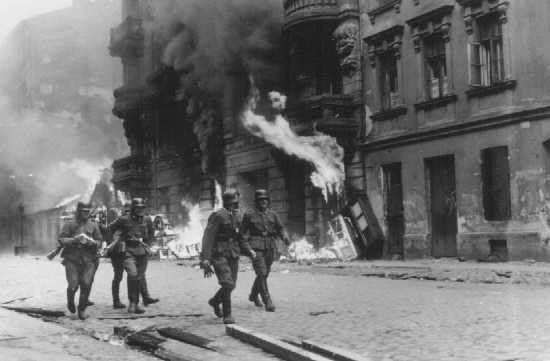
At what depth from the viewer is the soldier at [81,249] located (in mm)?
11141

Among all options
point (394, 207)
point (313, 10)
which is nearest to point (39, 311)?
point (394, 207)

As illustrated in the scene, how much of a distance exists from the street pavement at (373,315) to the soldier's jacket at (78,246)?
0.83 m

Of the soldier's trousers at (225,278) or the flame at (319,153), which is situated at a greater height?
the flame at (319,153)

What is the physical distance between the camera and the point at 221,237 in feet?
33.3

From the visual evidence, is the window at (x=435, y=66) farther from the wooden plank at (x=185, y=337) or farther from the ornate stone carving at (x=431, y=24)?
the wooden plank at (x=185, y=337)

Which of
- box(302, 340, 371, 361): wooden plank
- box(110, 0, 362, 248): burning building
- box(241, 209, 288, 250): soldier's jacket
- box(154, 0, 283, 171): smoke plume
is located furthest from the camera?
box(154, 0, 283, 171): smoke plume

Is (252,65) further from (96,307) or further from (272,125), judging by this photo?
(96,307)

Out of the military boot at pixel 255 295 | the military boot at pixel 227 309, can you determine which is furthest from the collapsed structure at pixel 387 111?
the military boot at pixel 227 309

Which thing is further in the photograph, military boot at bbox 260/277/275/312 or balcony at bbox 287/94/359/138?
balcony at bbox 287/94/359/138

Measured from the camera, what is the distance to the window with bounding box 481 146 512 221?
2025cm

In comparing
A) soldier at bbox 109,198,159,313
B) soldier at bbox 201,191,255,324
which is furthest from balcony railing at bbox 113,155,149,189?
soldier at bbox 201,191,255,324

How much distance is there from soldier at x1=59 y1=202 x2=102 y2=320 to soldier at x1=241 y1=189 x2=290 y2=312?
7.23ft

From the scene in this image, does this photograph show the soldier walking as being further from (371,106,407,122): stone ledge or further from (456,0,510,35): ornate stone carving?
(371,106,407,122): stone ledge

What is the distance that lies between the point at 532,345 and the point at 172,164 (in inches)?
1283
